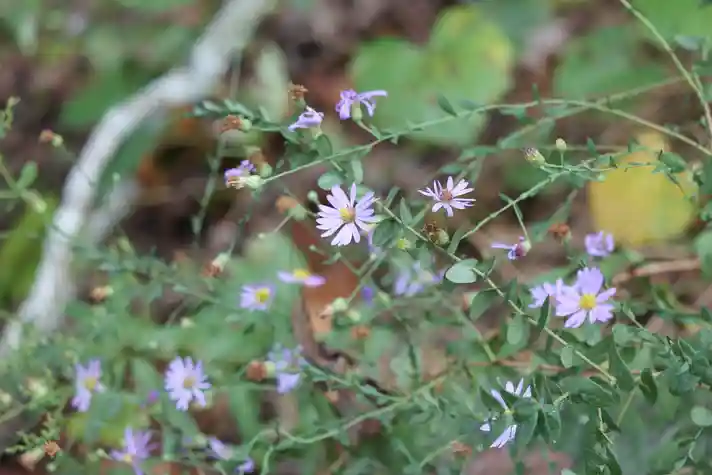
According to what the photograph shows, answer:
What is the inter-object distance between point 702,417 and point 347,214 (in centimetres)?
30

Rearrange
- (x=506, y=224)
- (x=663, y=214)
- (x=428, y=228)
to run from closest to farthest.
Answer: (x=428, y=228), (x=663, y=214), (x=506, y=224)

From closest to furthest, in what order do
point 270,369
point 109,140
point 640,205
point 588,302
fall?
point 588,302 < point 270,369 < point 640,205 < point 109,140

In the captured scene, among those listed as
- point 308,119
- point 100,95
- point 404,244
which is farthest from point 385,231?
point 100,95

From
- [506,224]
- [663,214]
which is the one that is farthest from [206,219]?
[663,214]

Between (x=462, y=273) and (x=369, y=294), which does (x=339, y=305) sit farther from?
(x=462, y=273)

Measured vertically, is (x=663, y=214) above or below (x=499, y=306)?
above

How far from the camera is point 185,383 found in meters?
0.85

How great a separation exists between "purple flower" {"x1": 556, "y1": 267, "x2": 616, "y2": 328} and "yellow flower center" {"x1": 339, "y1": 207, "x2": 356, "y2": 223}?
7.7 inches

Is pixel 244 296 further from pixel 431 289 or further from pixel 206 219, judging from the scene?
pixel 206 219

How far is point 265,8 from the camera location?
4.46 ft

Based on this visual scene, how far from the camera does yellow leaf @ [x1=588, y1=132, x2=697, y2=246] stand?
3.54 ft

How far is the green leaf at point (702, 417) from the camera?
607 millimetres

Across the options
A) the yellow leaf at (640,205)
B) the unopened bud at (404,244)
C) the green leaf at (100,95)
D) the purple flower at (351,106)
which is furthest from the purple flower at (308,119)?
the green leaf at (100,95)

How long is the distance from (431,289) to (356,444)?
19 centimetres
